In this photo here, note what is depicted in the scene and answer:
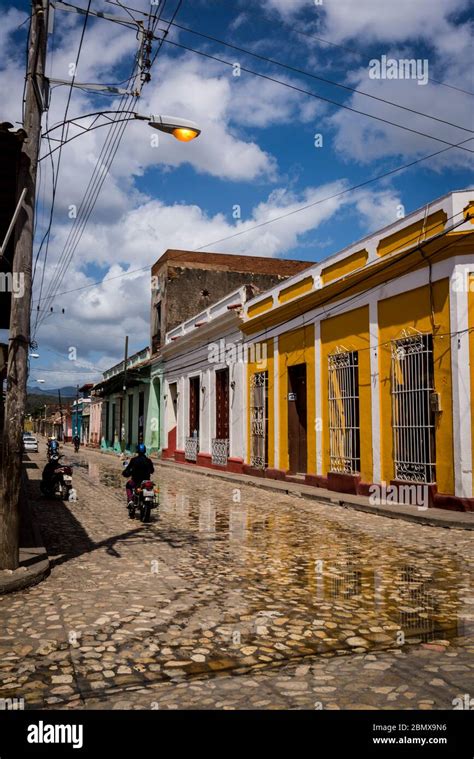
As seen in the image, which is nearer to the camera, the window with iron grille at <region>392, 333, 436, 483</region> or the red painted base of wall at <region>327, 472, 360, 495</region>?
the window with iron grille at <region>392, 333, 436, 483</region>

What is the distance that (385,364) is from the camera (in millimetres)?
12805

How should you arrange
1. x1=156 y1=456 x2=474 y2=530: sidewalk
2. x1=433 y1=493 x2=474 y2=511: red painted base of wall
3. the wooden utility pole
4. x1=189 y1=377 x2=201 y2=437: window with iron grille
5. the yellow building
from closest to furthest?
the wooden utility pole, x1=156 y1=456 x2=474 y2=530: sidewalk, x1=433 y1=493 x2=474 y2=511: red painted base of wall, the yellow building, x1=189 y1=377 x2=201 y2=437: window with iron grille

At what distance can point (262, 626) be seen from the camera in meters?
4.69

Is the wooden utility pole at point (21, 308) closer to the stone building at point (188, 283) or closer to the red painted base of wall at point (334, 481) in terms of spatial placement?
the red painted base of wall at point (334, 481)

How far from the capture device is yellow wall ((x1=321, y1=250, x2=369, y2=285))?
1389 centimetres

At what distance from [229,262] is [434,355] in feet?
72.6

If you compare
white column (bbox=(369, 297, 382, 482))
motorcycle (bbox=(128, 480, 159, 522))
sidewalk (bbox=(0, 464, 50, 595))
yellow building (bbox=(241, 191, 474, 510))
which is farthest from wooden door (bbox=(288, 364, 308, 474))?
sidewalk (bbox=(0, 464, 50, 595))

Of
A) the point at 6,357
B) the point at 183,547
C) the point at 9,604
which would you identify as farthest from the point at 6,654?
the point at 183,547

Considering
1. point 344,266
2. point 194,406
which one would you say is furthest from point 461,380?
point 194,406

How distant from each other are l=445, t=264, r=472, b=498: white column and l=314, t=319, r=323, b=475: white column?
500 cm

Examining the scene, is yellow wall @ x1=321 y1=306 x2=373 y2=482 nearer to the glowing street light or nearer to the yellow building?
the yellow building

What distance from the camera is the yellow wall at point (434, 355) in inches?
430
